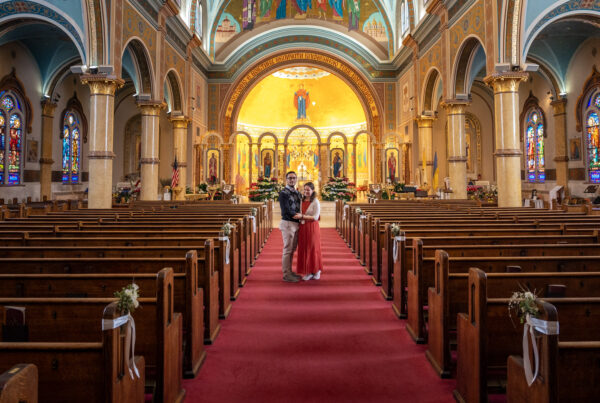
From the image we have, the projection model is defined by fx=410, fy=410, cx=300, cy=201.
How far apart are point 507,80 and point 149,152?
12830 millimetres

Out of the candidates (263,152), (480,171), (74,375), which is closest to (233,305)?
(74,375)

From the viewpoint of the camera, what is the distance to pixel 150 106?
15969mm

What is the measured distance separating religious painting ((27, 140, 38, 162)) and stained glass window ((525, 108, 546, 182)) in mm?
23152

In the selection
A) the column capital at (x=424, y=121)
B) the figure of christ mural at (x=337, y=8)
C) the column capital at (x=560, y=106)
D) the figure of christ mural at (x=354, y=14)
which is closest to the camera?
the column capital at (x=560, y=106)

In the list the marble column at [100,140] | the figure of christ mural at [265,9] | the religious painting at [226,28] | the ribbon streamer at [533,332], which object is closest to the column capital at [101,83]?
the marble column at [100,140]

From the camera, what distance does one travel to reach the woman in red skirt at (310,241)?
21.5 feet

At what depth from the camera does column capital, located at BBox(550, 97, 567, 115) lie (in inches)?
722

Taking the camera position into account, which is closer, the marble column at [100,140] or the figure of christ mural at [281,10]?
the marble column at [100,140]

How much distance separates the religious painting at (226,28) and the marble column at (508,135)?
1686cm

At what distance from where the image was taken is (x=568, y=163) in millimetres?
18156

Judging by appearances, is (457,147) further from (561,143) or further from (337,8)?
(337,8)

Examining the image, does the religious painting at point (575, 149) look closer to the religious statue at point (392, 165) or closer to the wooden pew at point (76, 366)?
the religious statue at point (392, 165)

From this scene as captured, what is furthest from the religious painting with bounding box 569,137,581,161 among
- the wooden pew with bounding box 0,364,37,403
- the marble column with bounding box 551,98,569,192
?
the wooden pew with bounding box 0,364,37,403

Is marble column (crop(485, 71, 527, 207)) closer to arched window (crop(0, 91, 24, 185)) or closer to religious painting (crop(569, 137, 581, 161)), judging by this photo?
religious painting (crop(569, 137, 581, 161))
